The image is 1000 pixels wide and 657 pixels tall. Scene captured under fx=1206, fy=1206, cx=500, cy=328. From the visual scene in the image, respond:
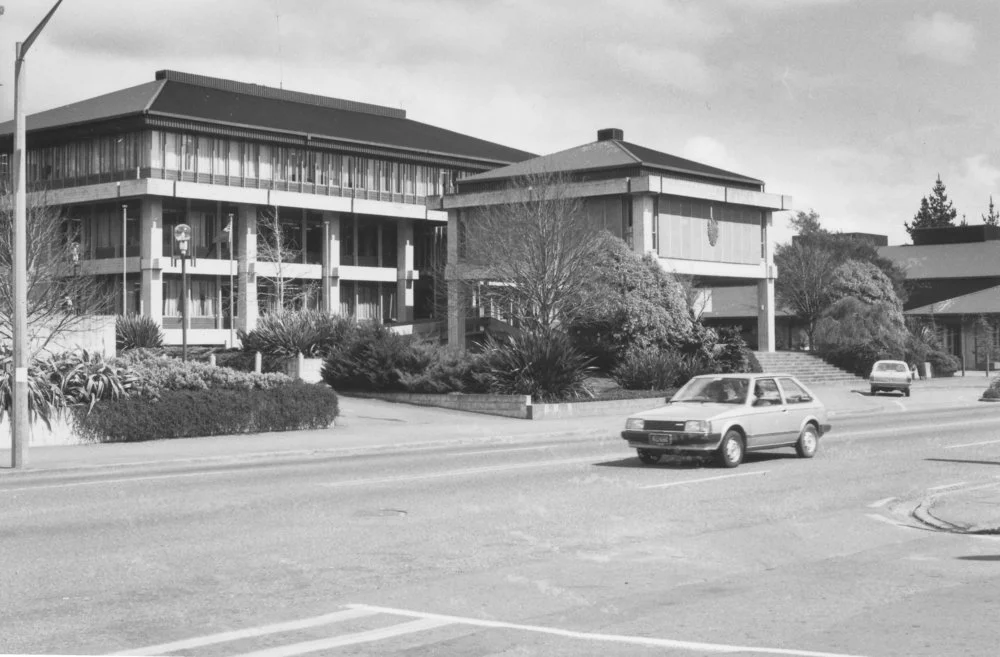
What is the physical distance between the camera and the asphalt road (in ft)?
25.7

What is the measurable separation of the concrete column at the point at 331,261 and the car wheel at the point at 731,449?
5061 centimetres

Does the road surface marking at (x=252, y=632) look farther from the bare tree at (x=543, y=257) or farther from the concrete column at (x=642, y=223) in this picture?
the concrete column at (x=642, y=223)

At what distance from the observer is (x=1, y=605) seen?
8797 mm

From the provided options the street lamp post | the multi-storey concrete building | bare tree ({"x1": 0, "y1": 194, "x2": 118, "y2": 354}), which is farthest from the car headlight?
the multi-storey concrete building

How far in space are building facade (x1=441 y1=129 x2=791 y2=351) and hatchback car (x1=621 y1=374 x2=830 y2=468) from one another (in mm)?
30644

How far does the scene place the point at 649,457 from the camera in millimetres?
20125

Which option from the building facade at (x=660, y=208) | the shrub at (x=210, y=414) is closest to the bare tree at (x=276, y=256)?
the building facade at (x=660, y=208)

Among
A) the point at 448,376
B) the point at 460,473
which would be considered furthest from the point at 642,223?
the point at 460,473

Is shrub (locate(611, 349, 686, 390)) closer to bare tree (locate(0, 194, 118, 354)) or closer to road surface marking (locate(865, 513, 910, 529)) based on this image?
bare tree (locate(0, 194, 118, 354))

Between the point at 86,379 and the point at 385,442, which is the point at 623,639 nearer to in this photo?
the point at 385,442

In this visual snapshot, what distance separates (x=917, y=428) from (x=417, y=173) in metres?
47.7

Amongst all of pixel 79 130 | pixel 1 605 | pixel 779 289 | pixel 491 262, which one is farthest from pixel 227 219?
pixel 1 605

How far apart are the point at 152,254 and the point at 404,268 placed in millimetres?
16816

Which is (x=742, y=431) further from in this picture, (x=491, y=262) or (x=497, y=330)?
(x=497, y=330)
